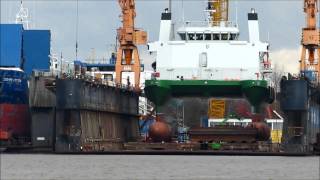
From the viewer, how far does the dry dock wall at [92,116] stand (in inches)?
2820

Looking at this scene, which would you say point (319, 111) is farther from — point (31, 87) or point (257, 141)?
point (31, 87)

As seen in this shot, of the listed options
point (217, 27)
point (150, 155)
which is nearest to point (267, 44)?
point (217, 27)

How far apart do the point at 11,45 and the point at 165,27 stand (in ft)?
40.8

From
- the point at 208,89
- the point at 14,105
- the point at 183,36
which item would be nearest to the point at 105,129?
the point at 14,105

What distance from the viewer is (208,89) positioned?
3066 inches

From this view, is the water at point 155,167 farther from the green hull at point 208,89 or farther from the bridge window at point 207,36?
the bridge window at point 207,36

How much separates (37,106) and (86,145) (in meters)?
5.65

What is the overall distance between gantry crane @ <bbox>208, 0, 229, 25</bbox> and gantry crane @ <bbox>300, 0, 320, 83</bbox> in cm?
746

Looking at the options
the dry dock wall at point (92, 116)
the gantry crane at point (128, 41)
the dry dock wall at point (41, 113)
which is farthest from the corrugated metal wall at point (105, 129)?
the gantry crane at point (128, 41)

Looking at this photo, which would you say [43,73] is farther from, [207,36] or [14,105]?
[207,36]

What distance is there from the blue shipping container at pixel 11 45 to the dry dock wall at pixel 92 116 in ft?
28.9

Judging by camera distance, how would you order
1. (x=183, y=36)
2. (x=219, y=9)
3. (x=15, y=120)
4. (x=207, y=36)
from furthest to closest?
(x=219, y=9)
(x=183, y=36)
(x=207, y=36)
(x=15, y=120)

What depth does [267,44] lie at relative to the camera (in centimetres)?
8125

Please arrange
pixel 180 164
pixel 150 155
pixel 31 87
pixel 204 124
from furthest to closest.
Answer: pixel 204 124
pixel 31 87
pixel 150 155
pixel 180 164
